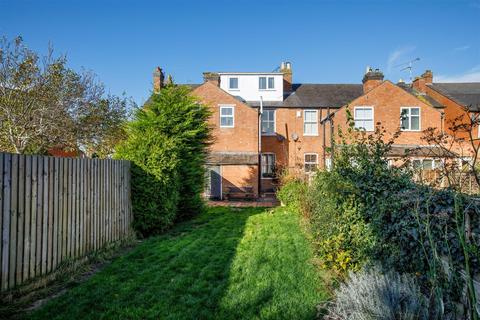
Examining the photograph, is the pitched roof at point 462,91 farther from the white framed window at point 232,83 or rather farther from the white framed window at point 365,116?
the white framed window at point 232,83

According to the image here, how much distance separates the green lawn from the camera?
3.75 metres

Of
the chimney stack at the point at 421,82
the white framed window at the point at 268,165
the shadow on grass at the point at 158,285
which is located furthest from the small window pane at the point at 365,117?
the shadow on grass at the point at 158,285

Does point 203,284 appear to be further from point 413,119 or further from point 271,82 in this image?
point 271,82

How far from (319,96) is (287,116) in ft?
12.0

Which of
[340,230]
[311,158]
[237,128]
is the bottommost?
[340,230]

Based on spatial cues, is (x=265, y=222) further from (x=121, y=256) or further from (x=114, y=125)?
(x=114, y=125)

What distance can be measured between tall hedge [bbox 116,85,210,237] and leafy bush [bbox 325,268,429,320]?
5.80m

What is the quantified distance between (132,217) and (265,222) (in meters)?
4.30

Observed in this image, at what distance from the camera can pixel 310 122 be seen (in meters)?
23.2

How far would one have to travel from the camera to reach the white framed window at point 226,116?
20.6 m

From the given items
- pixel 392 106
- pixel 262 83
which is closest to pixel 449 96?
pixel 392 106

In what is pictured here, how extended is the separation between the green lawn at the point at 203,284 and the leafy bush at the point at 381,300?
56cm

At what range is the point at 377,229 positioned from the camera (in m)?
4.54

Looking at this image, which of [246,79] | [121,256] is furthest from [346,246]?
[246,79]
